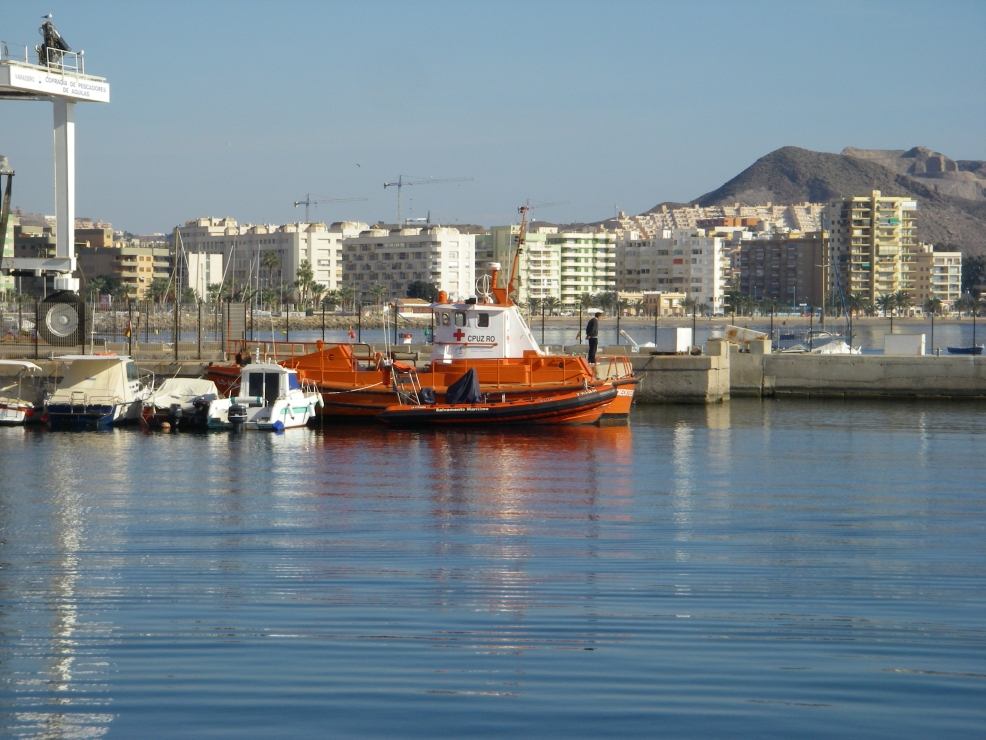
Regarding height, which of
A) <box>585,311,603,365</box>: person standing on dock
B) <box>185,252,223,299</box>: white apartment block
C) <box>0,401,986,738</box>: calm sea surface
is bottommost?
<box>0,401,986,738</box>: calm sea surface

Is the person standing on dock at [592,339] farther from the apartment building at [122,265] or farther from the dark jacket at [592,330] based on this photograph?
the apartment building at [122,265]

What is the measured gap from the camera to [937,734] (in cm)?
806

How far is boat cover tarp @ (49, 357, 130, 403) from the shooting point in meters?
31.0

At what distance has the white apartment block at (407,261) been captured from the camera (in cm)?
17350

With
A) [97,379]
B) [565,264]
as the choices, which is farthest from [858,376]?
[565,264]

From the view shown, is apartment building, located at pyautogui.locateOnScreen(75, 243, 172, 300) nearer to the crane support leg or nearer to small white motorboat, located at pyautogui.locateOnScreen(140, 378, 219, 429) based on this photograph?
the crane support leg

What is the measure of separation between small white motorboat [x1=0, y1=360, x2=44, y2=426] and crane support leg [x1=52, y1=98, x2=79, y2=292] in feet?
14.0

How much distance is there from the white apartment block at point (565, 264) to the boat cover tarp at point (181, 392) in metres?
145

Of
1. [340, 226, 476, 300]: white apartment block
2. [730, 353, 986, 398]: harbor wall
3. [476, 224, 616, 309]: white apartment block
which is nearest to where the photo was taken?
[730, 353, 986, 398]: harbor wall

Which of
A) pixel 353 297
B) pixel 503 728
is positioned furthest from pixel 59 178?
pixel 353 297

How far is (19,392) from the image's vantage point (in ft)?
107

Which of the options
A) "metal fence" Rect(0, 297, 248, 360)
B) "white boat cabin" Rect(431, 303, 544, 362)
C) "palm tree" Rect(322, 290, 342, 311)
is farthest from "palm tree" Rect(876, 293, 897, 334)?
"white boat cabin" Rect(431, 303, 544, 362)

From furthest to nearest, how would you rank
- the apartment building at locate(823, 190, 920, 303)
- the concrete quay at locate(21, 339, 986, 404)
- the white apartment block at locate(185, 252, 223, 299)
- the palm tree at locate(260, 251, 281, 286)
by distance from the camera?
the apartment building at locate(823, 190, 920, 303), the white apartment block at locate(185, 252, 223, 299), the palm tree at locate(260, 251, 281, 286), the concrete quay at locate(21, 339, 986, 404)

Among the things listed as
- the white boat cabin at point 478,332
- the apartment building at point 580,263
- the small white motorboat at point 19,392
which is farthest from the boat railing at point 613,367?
the apartment building at point 580,263
